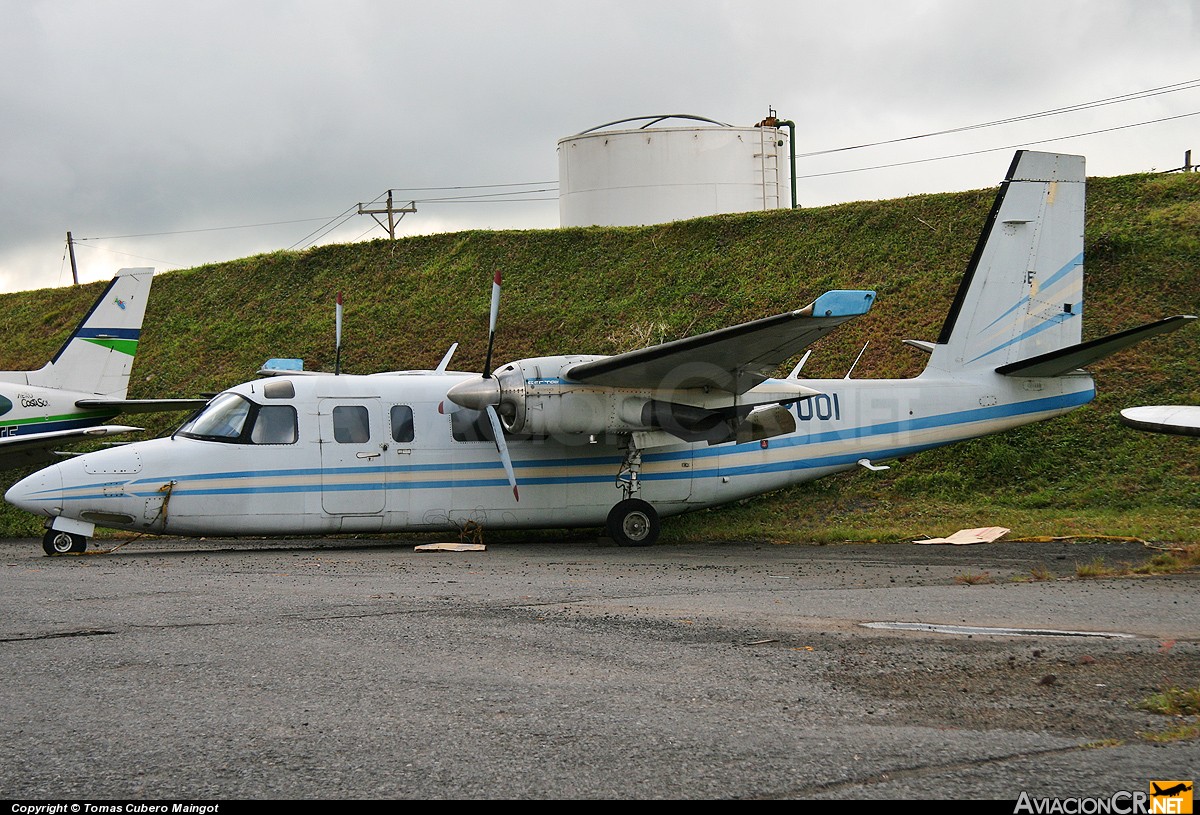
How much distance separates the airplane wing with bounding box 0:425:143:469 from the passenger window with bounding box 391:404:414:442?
21.0 feet

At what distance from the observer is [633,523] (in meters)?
14.4

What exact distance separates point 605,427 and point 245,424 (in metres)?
4.34

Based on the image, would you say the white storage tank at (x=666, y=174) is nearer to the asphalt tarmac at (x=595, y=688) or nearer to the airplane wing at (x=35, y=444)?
the airplane wing at (x=35, y=444)

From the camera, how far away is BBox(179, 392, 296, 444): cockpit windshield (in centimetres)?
1353

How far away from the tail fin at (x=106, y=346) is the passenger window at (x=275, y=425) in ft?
25.1

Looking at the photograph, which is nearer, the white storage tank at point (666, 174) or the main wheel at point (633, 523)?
the main wheel at point (633, 523)

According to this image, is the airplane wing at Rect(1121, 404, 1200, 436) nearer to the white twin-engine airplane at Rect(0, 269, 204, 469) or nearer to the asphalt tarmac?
the asphalt tarmac

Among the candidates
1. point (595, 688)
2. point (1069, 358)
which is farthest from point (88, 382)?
point (595, 688)

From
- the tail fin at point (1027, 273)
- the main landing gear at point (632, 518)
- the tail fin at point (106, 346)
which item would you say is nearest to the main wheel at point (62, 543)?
the main landing gear at point (632, 518)

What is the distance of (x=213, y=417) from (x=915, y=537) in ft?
28.6

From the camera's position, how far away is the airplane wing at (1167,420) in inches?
392

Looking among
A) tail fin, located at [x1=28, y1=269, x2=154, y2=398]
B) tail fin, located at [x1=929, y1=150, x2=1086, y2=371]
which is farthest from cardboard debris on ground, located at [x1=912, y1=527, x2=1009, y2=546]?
tail fin, located at [x1=28, y1=269, x2=154, y2=398]

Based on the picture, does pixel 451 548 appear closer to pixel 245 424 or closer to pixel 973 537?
pixel 245 424

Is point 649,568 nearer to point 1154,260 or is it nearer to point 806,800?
point 806,800
